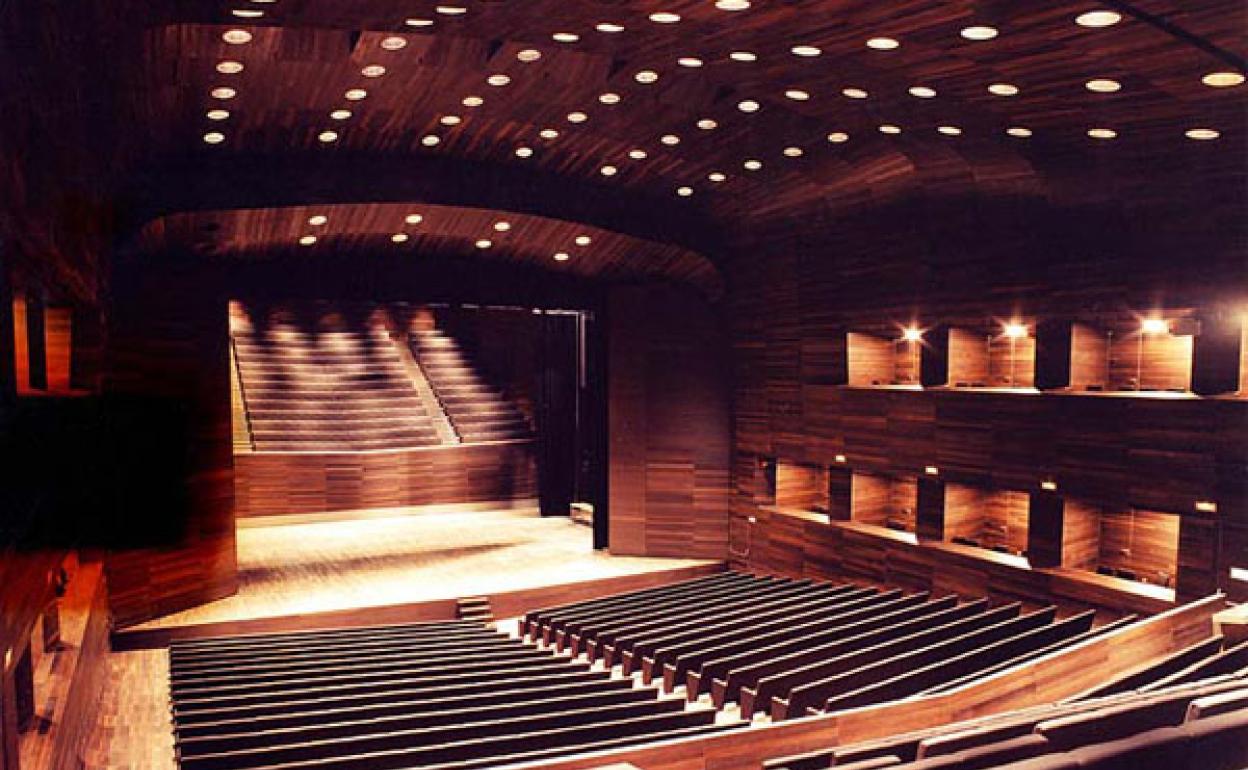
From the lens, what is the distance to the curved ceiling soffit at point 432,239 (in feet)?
25.5

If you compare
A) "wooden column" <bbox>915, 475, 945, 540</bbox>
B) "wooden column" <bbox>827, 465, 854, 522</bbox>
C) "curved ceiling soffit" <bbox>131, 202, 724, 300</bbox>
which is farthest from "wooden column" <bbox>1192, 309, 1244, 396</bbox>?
"curved ceiling soffit" <bbox>131, 202, 724, 300</bbox>

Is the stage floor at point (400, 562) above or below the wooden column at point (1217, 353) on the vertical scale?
below

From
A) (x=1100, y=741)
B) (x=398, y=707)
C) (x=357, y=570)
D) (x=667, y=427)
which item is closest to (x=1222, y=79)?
(x=1100, y=741)

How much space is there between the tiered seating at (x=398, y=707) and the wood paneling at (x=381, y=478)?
6.14m

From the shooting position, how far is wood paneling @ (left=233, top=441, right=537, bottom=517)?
12938mm

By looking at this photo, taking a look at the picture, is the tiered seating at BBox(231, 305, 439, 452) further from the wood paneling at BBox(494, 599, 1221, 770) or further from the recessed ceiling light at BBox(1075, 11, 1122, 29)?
the recessed ceiling light at BBox(1075, 11, 1122, 29)

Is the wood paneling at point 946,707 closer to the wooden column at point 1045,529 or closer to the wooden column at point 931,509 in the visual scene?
the wooden column at point 1045,529

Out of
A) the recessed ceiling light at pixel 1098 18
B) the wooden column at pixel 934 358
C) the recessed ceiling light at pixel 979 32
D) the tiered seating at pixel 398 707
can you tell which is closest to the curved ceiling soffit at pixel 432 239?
the wooden column at pixel 934 358

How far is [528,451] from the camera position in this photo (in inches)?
577

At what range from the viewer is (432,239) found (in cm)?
941

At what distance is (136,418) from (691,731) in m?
5.84

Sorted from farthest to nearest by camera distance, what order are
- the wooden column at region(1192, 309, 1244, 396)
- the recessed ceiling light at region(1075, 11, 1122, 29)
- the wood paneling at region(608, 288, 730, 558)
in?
the wood paneling at region(608, 288, 730, 558)
the wooden column at region(1192, 309, 1244, 396)
the recessed ceiling light at region(1075, 11, 1122, 29)

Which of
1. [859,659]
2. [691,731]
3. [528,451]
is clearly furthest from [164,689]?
[528,451]

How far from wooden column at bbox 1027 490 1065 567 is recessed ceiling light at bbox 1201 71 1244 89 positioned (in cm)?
362
